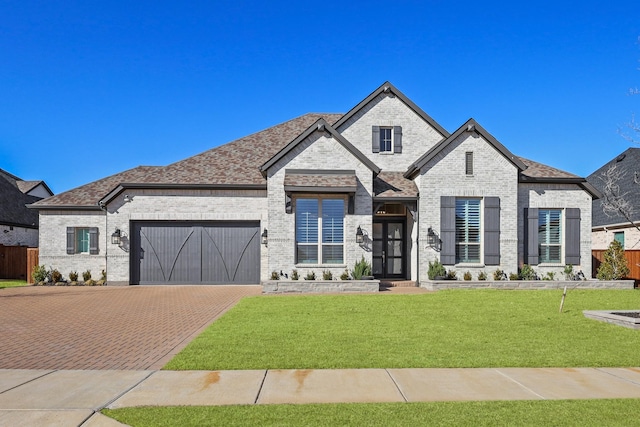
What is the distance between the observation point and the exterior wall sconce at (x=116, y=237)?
58.9 ft

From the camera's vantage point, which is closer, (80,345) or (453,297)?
(80,345)

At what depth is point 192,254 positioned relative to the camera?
18406mm

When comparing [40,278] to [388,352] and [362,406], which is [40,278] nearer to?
[388,352]

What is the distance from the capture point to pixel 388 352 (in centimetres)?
721

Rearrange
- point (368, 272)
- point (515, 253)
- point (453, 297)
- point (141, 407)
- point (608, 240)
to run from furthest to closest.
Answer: point (608, 240) → point (515, 253) → point (368, 272) → point (453, 297) → point (141, 407)

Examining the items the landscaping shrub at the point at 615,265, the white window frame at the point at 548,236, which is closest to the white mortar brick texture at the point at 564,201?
the white window frame at the point at 548,236

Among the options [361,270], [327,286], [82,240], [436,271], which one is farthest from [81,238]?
[436,271]

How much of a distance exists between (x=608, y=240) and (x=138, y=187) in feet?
86.7

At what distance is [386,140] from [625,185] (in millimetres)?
17233

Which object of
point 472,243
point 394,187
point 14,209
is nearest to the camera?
point 472,243

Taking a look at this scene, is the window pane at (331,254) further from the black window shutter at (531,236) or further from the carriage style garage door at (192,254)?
the black window shutter at (531,236)

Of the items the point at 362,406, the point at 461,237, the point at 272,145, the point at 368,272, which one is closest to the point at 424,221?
the point at 461,237

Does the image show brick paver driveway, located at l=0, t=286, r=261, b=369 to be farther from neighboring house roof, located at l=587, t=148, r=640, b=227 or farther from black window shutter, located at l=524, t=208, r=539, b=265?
neighboring house roof, located at l=587, t=148, r=640, b=227

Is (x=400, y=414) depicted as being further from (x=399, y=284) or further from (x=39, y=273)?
(x=39, y=273)
